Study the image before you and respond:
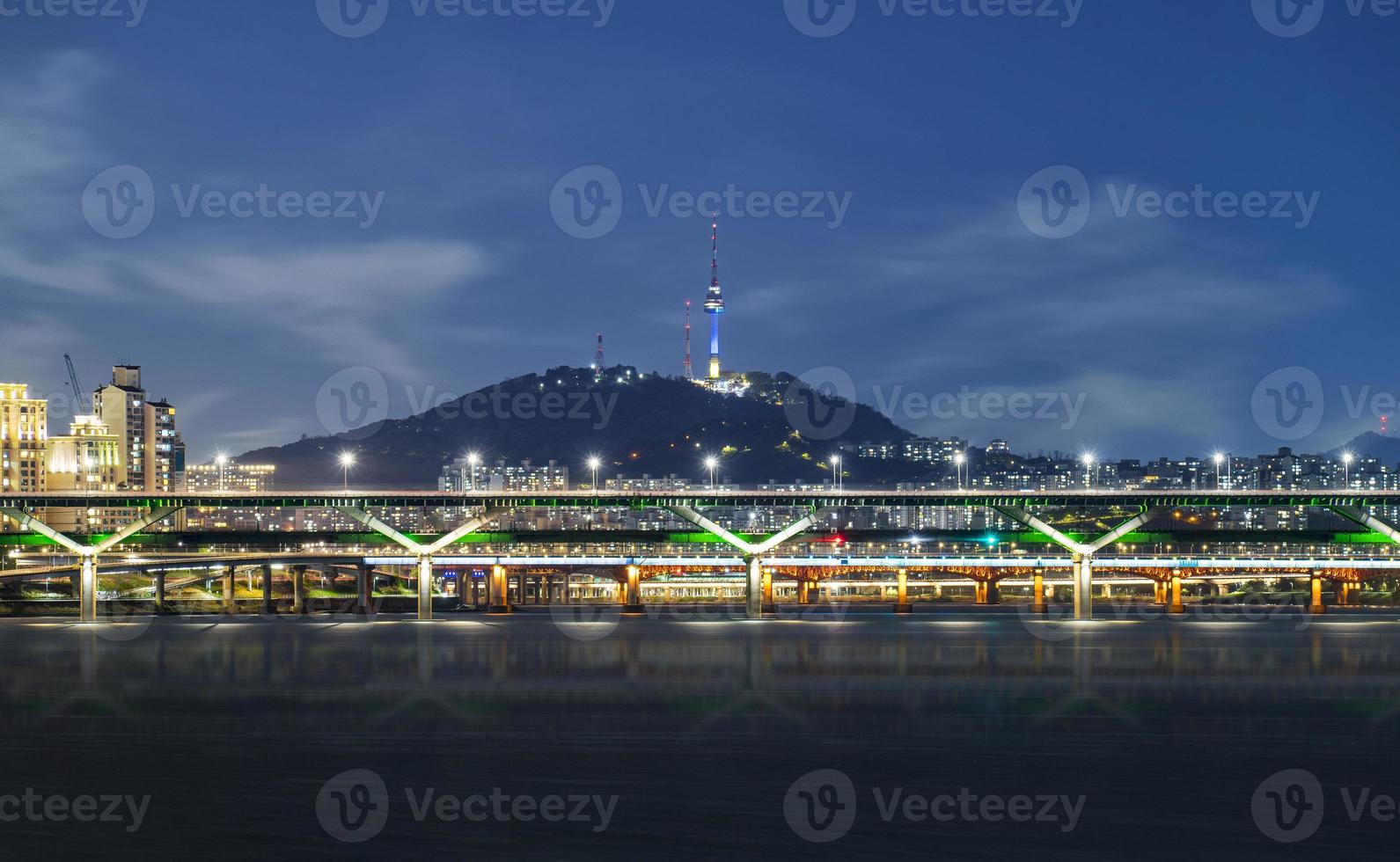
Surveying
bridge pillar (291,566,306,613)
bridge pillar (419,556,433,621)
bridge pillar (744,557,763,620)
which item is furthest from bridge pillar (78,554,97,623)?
bridge pillar (744,557,763,620)

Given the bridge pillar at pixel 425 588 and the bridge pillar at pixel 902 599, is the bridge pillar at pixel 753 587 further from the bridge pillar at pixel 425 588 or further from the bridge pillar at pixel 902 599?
the bridge pillar at pixel 425 588

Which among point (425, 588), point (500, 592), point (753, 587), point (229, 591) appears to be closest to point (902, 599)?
point (753, 587)

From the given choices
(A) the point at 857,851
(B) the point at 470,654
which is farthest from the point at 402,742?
(B) the point at 470,654

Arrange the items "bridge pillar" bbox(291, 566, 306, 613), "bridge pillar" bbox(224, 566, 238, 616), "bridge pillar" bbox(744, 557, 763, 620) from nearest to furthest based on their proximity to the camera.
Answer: "bridge pillar" bbox(744, 557, 763, 620) < "bridge pillar" bbox(224, 566, 238, 616) < "bridge pillar" bbox(291, 566, 306, 613)

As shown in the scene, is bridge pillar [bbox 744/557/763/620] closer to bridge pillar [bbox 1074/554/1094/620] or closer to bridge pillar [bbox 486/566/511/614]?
bridge pillar [bbox 1074/554/1094/620]

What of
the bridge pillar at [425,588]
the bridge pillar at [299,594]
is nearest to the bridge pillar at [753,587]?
the bridge pillar at [425,588]
